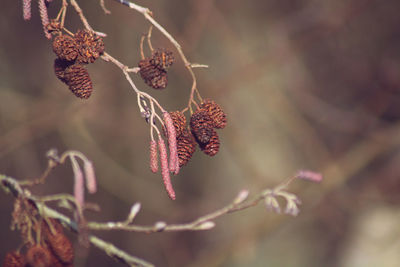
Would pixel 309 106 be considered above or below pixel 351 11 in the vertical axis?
below

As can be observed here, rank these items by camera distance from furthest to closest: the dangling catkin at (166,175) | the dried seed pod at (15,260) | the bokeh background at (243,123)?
the bokeh background at (243,123) → the dried seed pod at (15,260) → the dangling catkin at (166,175)

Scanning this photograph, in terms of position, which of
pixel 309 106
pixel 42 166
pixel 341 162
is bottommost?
pixel 42 166

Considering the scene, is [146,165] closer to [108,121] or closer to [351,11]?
[108,121]

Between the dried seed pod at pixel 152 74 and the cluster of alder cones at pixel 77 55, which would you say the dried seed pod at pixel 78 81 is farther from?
the dried seed pod at pixel 152 74

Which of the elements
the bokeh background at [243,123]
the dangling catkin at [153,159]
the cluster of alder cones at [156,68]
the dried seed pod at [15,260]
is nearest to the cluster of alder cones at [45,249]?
the dried seed pod at [15,260]

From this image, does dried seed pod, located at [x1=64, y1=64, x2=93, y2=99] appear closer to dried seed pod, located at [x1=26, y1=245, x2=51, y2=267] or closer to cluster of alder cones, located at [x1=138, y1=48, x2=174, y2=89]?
cluster of alder cones, located at [x1=138, y1=48, x2=174, y2=89]

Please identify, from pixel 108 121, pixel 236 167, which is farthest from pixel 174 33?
pixel 236 167

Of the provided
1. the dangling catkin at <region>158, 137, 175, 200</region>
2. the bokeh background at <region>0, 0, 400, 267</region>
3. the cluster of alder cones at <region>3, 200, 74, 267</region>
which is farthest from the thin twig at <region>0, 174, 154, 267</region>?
the bokeh background at <region>0, 0, 400, 267</region>
